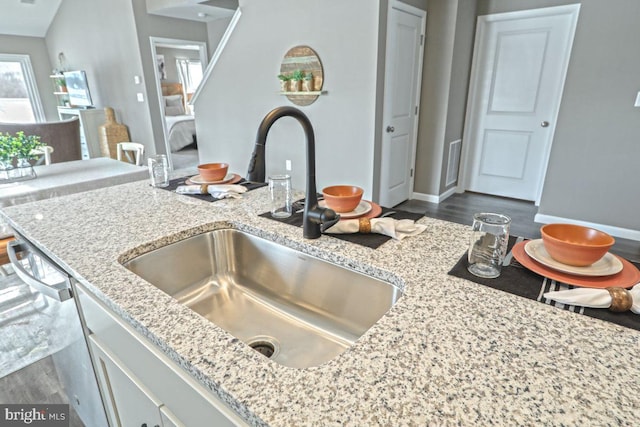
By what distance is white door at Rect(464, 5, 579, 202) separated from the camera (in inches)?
148

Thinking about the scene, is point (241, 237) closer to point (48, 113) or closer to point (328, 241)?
point (328, 241)

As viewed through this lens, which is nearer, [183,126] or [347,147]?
[347,147]

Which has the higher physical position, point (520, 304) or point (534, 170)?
point (520, 304)

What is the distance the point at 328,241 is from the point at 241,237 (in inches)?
13.6

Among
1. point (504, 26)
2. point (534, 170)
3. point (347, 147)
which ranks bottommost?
point (534, 170)

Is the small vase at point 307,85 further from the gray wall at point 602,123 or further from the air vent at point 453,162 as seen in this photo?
the gray wall at point 602,123

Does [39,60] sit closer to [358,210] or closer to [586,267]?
[358,210]

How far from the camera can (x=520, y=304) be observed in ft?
2.48

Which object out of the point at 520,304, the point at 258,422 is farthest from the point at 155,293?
the point at 520,304

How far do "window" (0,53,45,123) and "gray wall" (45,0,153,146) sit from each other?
1115 millimetres

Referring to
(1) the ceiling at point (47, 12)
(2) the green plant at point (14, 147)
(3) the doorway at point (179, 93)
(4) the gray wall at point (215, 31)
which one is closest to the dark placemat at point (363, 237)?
(2) the green plant at point (14, 147)

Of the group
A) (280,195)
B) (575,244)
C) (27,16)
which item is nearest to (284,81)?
(280,195)

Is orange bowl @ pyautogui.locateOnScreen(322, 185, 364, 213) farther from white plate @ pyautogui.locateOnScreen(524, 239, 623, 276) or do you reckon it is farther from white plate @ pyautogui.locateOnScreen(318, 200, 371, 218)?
white plate @ pyautogui.locateOnScreen(524, 239, 623, 276)

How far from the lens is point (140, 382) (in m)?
0.86
